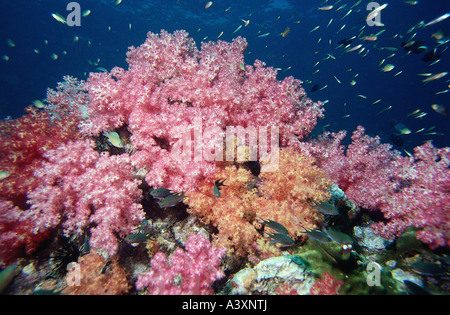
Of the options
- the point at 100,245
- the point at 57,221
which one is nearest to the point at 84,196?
the point at 57,221

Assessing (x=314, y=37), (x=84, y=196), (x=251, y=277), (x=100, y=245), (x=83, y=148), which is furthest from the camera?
(x=314, y=37)

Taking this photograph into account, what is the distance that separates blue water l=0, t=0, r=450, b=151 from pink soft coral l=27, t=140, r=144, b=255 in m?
29.7

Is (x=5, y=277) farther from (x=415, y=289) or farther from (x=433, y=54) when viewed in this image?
(x=433, y=54)

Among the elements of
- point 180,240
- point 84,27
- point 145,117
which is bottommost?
point 180,240

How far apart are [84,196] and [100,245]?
974 mm

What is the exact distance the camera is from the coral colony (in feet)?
10.6

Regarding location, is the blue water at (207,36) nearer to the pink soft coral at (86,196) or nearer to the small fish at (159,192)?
the small fish at (159,192)

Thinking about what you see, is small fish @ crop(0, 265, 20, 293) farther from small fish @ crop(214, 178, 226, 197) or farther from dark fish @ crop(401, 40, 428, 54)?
dark fish @ crop(401, 40, 428, 54)

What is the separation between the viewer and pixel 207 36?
28125 millimetres

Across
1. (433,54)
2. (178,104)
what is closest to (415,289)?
(178,104)

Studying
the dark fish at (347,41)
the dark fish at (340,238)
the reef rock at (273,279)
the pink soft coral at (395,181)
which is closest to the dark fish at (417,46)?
the dark fish at (347,41)

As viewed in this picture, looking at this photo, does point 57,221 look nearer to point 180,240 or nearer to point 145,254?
point 145,254

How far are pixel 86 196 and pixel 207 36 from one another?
100 feet
